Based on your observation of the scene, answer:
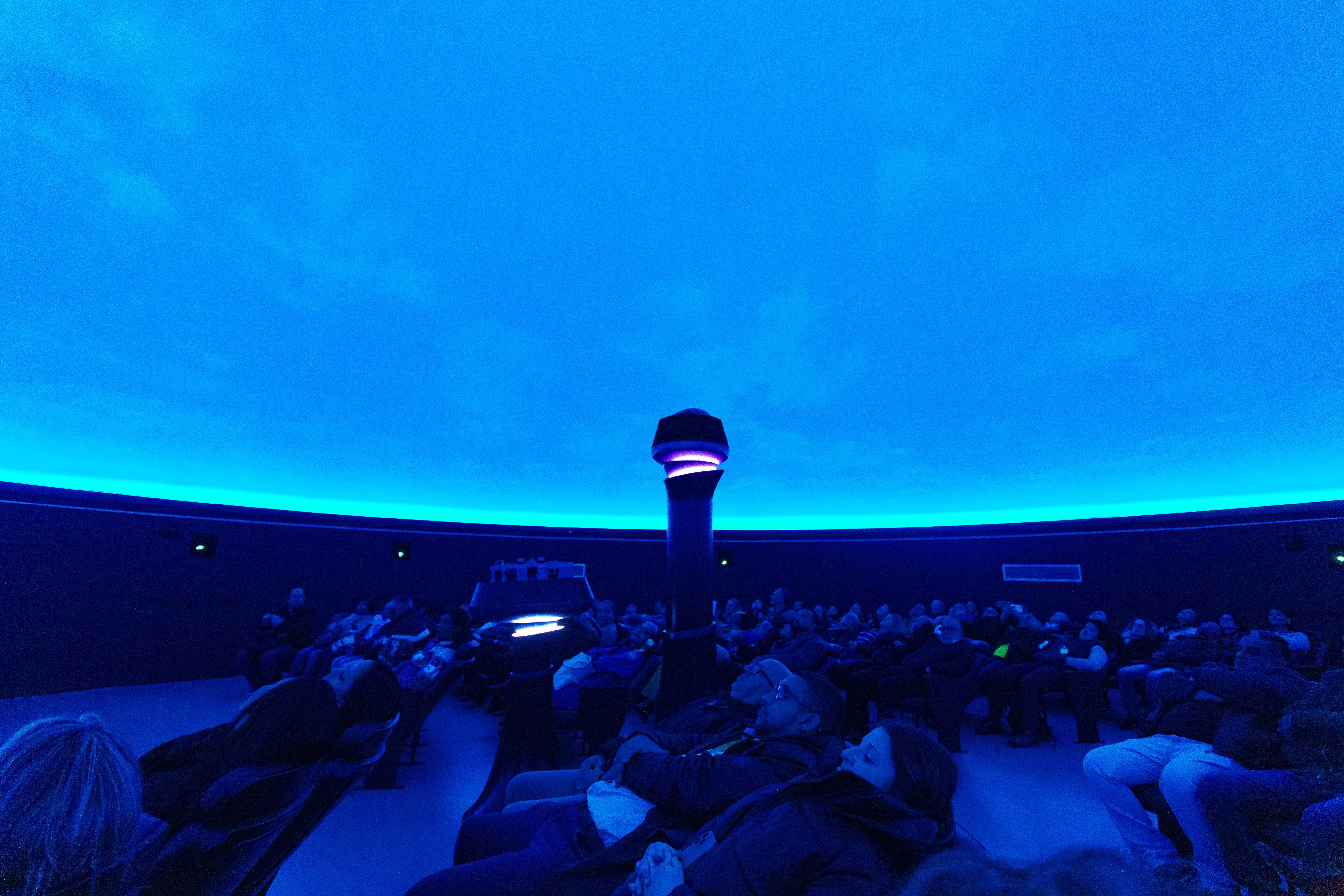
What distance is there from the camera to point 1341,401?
7934mm

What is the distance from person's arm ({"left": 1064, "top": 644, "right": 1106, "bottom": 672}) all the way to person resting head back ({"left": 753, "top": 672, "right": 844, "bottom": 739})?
433cm

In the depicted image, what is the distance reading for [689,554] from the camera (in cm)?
409

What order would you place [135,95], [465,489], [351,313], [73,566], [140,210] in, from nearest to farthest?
[135,95]
[140,210]
[73,566]
[351,313]
[465,489]

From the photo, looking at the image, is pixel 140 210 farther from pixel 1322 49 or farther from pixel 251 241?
pixel 1322 49

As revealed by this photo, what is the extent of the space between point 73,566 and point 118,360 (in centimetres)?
305

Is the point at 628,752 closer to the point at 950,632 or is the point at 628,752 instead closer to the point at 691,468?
the point at 691,468

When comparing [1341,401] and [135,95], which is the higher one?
[135,95]

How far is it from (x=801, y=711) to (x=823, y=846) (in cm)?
101

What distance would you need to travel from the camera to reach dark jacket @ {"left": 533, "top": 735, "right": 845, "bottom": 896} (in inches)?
67.5

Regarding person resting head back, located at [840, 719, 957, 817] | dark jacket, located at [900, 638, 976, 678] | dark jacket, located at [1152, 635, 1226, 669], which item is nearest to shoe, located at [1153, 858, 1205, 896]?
person resting head back, located at [840, 719, 957, 817]

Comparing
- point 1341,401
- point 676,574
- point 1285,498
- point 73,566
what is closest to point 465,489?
point 73,566

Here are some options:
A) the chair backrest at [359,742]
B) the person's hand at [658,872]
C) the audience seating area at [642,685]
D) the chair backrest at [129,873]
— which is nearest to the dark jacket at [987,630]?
the audience seating area at [642,685]

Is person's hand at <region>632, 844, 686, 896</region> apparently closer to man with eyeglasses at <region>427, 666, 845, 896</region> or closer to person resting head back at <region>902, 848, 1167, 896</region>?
man with eyeglasses at <region>427, 666, 845, 896</region>

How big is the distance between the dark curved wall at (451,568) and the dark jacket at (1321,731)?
786 cm
